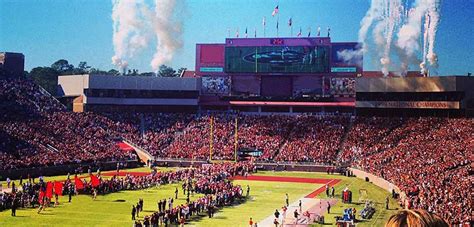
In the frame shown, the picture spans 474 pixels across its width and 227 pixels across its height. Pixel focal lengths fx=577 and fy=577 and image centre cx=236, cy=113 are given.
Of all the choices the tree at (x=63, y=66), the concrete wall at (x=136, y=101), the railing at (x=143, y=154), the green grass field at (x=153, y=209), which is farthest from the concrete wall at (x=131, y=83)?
the tree at (x=63, y=66)

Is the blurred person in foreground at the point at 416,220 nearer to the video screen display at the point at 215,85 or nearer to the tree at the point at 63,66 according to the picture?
the video screen display at the point at 215,85

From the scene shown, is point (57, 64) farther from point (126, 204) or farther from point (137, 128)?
point (126, 204)

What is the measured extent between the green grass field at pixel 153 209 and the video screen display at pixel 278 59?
3380cm

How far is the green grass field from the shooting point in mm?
29891

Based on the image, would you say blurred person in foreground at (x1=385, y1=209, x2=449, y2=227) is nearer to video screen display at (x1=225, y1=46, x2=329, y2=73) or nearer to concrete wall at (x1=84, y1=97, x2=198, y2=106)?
video screen display at (x1=225, y1=46, x2=329, y2=73)

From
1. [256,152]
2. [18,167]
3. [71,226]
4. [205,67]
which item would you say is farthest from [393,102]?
[71,226]

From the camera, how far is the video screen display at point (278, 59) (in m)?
79.2

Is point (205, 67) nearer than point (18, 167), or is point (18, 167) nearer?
point (18, 167)

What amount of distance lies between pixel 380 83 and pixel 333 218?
45.3 m

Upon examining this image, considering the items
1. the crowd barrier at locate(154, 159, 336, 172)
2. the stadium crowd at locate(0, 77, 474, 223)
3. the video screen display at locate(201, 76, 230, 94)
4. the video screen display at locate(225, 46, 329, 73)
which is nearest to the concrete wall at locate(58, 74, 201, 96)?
the video screen display at locate(201, 76, 230, 94)

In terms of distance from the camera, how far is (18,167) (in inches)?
1925

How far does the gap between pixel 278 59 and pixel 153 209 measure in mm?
48489

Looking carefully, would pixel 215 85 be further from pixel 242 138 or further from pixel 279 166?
pixel 279 166

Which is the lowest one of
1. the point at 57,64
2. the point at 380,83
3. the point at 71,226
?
the point at 71,226
